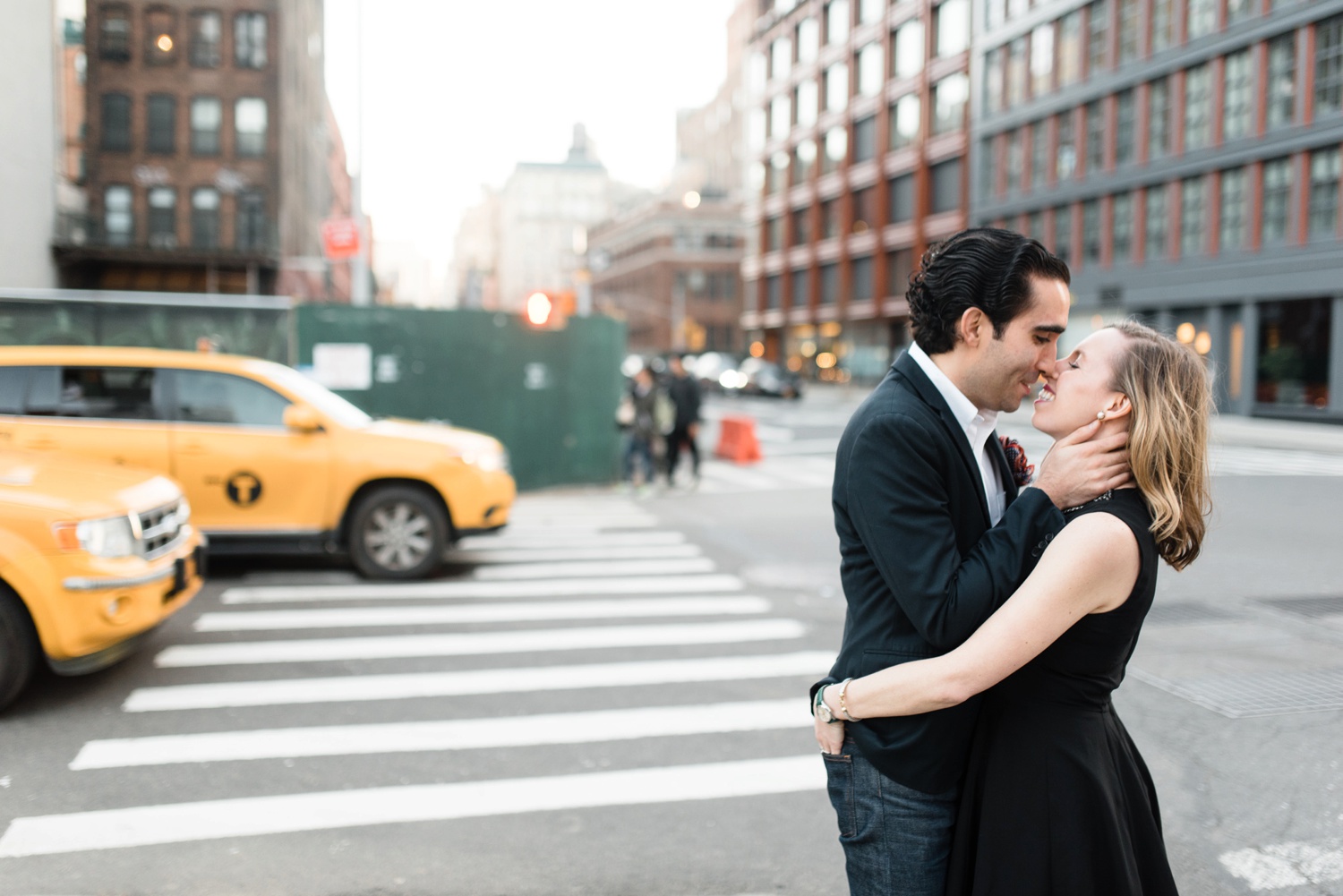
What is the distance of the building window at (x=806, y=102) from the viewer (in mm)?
65375

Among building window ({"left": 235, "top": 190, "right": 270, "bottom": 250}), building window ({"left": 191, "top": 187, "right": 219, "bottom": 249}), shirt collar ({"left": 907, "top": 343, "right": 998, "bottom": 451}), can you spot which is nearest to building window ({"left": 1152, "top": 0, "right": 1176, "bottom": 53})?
building window ({"left": 235, "top": 190, "right": 270, "bottom": 250})

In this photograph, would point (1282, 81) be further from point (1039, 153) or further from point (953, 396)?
point (953, 396)

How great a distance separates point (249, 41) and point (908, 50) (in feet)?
105

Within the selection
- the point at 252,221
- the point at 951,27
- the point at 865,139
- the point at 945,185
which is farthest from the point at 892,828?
the point at 865,139

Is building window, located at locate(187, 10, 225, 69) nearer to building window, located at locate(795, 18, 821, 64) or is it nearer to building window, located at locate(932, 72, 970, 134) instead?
building window, located at locate(932, 72, 970, 134)

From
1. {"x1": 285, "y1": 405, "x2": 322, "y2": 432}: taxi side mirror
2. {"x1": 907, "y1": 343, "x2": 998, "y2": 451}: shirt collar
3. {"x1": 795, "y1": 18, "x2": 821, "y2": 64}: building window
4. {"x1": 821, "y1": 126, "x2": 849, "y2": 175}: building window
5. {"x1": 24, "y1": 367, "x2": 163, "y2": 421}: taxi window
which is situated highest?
{"x1": 795, "y1": 18, "x2": 821, "y2": 64}: building window

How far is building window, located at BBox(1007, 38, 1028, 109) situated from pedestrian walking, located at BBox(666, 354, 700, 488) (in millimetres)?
35211

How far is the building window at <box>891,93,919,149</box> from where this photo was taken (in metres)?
55.1

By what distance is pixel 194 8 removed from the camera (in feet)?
137

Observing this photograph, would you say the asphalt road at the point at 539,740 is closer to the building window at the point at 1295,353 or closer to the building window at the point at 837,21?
the building window at the point at 1295,353

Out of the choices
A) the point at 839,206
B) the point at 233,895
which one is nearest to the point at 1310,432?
the point at 233,895

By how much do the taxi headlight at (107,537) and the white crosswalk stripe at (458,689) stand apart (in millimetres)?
857

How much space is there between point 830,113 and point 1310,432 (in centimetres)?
4019

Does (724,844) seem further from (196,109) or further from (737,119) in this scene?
(737,119)
